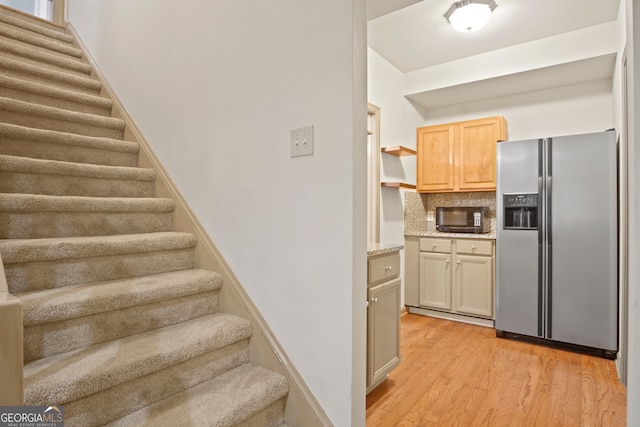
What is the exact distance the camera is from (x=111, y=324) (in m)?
Answer: 1.49

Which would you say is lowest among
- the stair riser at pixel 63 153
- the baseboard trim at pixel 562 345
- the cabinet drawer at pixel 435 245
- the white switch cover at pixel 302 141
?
the baseboard trim at pixel 562 345

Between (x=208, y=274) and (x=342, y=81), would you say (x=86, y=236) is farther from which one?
(x=342, y=81)

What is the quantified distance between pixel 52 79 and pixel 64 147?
0.96 meters

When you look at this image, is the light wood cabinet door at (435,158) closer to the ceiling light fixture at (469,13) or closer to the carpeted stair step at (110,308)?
the ceiling light fixture at (469,13)

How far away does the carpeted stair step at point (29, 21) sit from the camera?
10.8 feet

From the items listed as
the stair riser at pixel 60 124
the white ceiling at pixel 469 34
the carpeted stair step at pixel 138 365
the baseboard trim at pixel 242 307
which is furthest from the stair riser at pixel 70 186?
the white ceiling at pixel 469 34

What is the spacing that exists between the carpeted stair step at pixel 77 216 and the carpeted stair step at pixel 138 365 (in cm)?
70

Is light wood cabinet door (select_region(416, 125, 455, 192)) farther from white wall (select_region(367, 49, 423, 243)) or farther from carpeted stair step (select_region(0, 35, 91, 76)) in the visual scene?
carpeted stair step (select_region(0, 35, 91, 76))

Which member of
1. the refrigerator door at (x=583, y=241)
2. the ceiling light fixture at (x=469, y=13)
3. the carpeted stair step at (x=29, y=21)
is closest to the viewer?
the ceiling light fixture at (x=469, y=13)

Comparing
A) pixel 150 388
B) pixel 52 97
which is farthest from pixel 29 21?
pixel 150 388

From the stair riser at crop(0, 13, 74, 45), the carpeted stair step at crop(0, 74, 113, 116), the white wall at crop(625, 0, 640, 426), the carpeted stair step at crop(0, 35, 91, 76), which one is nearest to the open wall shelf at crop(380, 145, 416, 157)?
the white wall at crop(625, 0, 640, 426)

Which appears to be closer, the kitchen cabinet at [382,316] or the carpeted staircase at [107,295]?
the carpeted staircase at [107,295]

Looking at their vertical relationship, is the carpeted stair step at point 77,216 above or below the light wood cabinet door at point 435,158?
below

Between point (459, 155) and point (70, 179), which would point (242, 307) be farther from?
point (459, 155)
